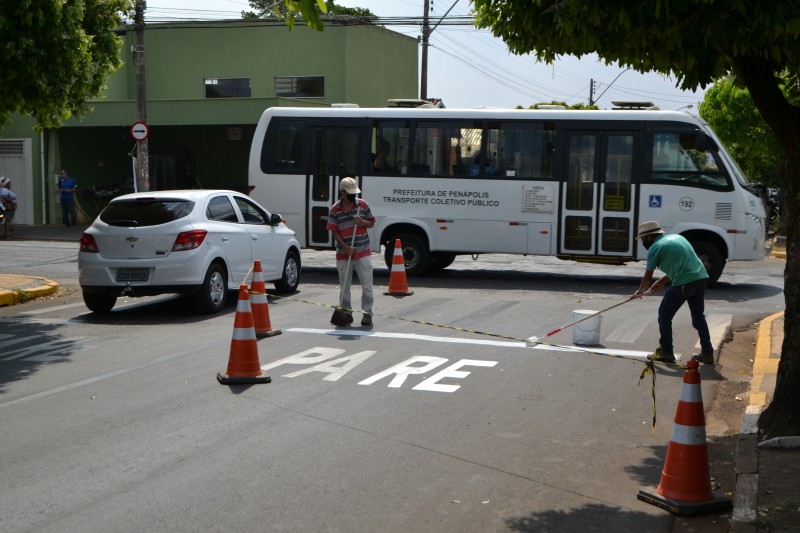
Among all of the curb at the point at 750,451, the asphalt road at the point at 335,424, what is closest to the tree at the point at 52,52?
the asphalt road at the point at 335,424

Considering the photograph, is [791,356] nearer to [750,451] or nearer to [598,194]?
[750,451]

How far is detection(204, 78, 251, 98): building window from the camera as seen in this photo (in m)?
36.5

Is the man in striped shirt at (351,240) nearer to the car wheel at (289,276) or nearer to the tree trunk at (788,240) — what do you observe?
the car wheel at (289,276)

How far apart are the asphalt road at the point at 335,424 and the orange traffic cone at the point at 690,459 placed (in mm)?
210

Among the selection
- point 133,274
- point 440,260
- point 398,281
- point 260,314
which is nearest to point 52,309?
point 133,274

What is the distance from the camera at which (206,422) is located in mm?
7801

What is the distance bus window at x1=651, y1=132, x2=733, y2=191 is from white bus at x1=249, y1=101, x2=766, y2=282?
0.06 feet

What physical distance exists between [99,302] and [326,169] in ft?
22.6

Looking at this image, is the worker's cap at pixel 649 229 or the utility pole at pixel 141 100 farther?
the utility pole at pixel 141 100

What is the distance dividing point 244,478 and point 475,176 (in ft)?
43.2

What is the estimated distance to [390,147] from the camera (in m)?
19.6

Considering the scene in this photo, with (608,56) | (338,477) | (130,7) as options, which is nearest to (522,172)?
(130,7)

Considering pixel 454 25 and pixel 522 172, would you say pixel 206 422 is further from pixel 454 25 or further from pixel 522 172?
pixel 454 25

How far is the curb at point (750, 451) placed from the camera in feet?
18.7
